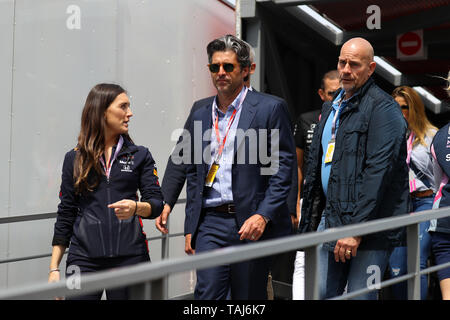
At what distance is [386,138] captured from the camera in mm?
3463

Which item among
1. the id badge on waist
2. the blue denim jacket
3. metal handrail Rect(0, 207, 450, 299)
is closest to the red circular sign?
the id badge on waist

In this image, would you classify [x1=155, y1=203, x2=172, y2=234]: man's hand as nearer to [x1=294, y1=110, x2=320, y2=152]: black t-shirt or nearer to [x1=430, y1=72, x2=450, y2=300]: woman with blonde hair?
[x1=430, y1=72, x2=450, y2=300]: woman with blonde hair

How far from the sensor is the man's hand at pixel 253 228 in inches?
143

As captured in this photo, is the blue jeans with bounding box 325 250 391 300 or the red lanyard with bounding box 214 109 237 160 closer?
the blue jeans with bounding box 325 250 391 300

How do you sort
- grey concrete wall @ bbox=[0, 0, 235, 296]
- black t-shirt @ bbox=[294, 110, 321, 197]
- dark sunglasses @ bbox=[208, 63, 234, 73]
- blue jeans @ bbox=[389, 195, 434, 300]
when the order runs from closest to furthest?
dark sunglasses @ bbox=[208, 63, 234, 73] < grey concrete wall @ bbox=[0, 0, 235, 296] < blue jeans @ bbox=[389, 195, 434, 300] < black t-shirt @ bbox=[294, 110, 321, 197]

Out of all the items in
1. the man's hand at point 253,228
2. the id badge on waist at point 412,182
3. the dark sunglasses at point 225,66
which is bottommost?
the man's hand at point 253,228

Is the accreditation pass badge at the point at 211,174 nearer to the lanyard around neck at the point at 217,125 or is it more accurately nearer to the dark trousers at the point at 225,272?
the lanyard around neck at the point at 217,125

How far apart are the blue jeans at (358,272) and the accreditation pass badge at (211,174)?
0.73 m

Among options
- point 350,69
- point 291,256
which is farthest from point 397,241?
point 291,256

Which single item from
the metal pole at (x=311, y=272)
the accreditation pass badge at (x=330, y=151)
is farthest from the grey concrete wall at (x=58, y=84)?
the metal pole at (x=311, y=272)

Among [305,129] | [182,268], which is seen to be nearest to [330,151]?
[182,268]

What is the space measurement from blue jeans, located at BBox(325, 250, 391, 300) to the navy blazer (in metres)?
0.38

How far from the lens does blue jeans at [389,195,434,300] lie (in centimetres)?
446
